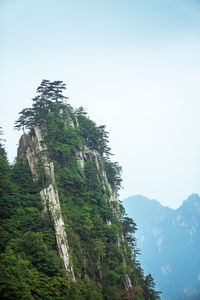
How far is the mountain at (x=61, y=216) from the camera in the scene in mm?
14398

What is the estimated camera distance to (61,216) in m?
19.8

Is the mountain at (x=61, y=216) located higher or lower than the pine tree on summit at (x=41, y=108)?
lower

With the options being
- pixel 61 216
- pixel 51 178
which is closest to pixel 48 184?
pixel 51 178

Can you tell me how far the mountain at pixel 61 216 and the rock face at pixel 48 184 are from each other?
8cm

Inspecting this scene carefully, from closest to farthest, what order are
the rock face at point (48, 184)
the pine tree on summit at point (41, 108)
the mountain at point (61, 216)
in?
the mountain at point (61, 216) → the rock face at point (48, 184) → the pine tree on summit at point (41, 108)

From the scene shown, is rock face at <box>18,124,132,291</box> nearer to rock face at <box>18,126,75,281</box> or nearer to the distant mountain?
rock face at <box>18,126,75,281</box>

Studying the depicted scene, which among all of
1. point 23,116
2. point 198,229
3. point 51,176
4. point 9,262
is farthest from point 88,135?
point 198,229

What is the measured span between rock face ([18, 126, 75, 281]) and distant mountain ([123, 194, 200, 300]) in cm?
10815

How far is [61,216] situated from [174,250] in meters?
161

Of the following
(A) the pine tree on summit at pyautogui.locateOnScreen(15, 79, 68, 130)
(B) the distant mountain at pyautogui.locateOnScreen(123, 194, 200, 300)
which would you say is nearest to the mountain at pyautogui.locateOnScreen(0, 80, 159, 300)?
(A) the pine tree on summit at pyautogui.locateOnScreen(15, 79, 68, 130)

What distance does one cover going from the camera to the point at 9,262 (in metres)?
12.4

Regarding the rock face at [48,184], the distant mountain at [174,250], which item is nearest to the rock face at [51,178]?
the rock face at [48,184]

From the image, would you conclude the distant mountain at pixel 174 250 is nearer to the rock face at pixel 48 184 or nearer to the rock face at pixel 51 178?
the rock face at pixel 51 178

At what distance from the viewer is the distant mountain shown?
A: 124 metres
